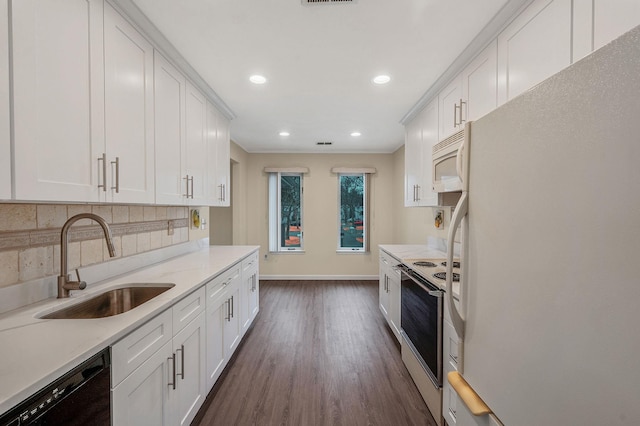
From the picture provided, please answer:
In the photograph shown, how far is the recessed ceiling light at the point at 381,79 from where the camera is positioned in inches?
95.3

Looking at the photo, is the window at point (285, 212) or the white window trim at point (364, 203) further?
the window at point (285, 212)

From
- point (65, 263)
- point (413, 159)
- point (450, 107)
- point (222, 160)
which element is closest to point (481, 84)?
point (450, 107)

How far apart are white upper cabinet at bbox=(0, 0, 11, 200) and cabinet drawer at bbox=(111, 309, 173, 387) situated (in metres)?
0.68

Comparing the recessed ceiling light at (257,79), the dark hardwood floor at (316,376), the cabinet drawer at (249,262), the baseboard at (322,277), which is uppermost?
the recessed ceiling light at (257,79)

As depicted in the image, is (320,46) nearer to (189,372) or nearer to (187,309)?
(187,309)


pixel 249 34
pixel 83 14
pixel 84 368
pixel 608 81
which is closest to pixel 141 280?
pixel 84 368

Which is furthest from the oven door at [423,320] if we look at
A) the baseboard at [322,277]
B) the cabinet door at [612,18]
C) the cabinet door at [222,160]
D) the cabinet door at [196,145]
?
the baseboard at [322,277]

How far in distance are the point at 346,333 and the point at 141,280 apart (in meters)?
2.20

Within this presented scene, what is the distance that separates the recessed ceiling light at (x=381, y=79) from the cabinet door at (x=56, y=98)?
6.27 feet

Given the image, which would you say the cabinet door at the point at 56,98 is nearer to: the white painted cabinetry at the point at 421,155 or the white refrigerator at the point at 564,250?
the white refrigerator at the point at 564,250

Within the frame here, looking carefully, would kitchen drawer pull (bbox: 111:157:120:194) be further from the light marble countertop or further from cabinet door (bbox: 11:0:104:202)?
the light marble countertop

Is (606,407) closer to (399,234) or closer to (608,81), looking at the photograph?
(608,81)

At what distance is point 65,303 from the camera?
138 cm

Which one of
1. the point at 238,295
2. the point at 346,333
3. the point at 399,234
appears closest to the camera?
the point at 238,295
